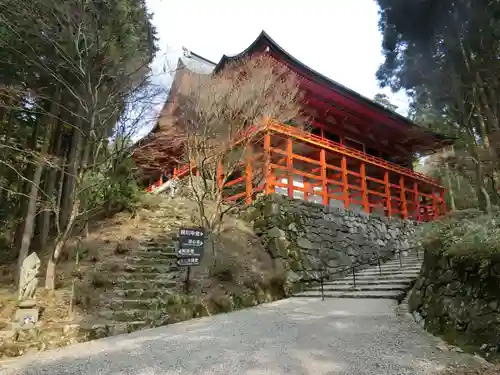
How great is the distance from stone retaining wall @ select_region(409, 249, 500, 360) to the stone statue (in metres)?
6.52

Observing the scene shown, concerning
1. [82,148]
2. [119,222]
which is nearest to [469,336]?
[82,148]

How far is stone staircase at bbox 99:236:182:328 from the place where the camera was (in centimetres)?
611

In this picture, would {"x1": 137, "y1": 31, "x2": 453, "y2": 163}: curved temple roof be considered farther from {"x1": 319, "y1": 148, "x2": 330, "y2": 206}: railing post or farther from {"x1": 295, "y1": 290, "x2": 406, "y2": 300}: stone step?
{"x1": 295, "y1": 290, "x2": 406, "y2": 300}: stone step

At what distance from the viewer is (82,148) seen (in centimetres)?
826

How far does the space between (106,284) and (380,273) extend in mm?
7484

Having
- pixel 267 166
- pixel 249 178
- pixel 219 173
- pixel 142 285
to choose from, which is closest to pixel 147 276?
pixel 142 285

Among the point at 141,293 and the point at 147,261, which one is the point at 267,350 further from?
the point at 147,261

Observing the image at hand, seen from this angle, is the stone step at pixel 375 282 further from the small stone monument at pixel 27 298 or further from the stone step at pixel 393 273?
the small stone monument at pixel 27 298

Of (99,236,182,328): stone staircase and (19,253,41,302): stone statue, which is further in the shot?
(99,236,182,328): stone staircase

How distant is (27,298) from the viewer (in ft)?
18.2

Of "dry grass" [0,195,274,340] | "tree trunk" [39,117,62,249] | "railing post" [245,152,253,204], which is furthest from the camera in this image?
"railing post" [245,152,253,204]

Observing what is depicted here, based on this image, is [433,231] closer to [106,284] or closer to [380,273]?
[380,273]

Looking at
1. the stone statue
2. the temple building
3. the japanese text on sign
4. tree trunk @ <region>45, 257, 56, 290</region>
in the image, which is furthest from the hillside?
the temple building

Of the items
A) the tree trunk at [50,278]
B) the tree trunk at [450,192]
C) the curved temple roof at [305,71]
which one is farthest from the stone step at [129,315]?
the tree trunk at [450,192]
